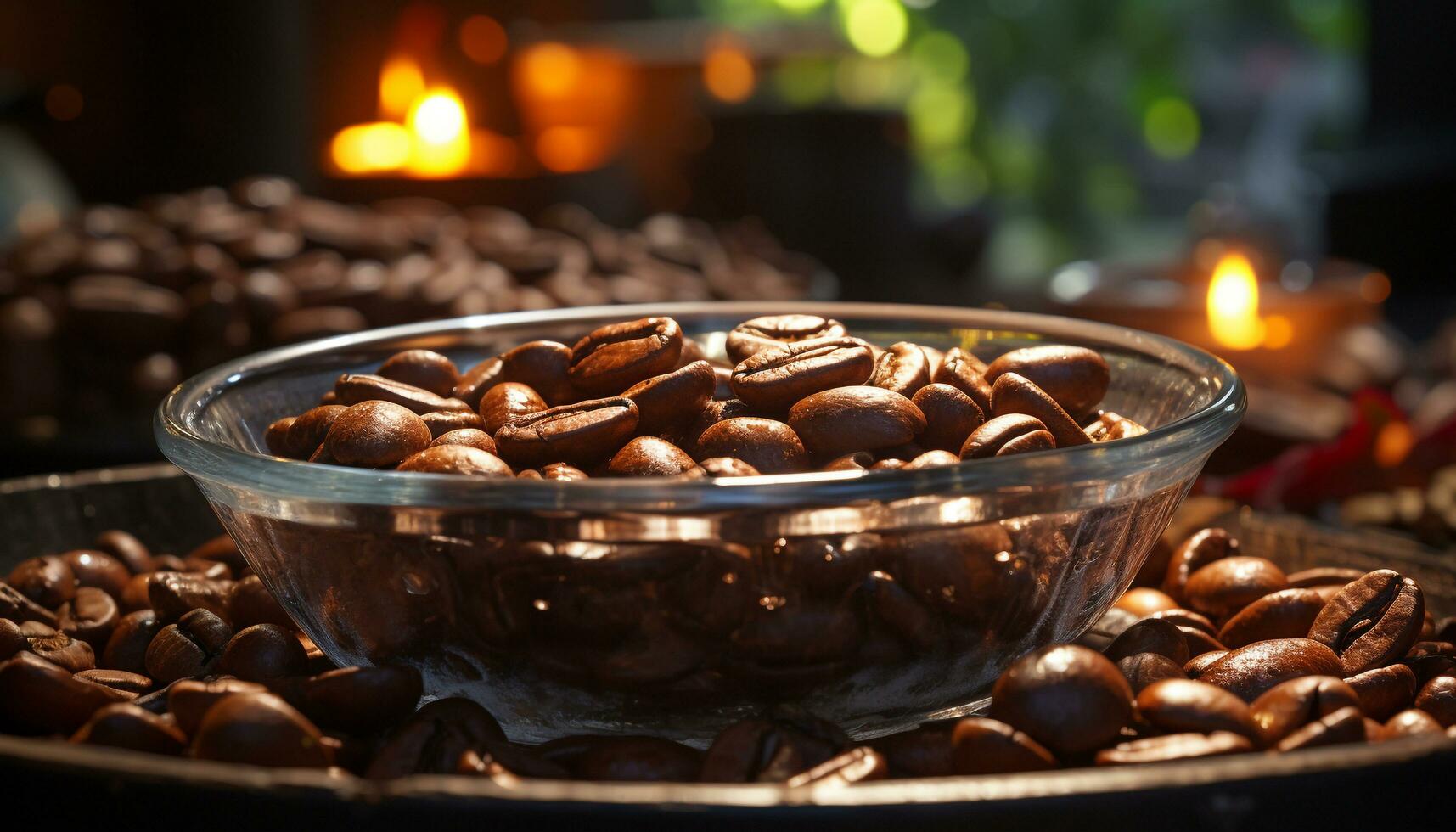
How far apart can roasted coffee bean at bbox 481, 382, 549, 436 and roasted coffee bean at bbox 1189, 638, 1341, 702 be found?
45cm

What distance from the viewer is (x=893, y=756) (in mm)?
723

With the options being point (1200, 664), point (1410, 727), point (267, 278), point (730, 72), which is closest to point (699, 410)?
point (1200, 664)

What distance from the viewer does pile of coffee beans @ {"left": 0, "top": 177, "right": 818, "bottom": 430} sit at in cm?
188

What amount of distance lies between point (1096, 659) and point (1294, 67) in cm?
498

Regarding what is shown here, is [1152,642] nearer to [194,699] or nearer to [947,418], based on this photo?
[947,418]

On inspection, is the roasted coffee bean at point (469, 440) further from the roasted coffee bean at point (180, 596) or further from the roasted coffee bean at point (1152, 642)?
the roasted coffee bean at point (1152, 642)

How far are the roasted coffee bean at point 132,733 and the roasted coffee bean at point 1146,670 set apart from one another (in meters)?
0.51

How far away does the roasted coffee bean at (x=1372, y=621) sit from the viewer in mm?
824

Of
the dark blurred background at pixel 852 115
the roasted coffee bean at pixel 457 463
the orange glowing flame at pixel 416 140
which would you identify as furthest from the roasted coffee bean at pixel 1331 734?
the orange glowing flame at pixel 416 140

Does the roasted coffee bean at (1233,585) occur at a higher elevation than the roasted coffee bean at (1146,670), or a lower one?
lower

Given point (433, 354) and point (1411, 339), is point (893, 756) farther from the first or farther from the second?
point (1411, 339)

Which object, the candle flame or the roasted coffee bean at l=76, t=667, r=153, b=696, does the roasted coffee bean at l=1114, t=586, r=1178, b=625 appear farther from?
the candle flame

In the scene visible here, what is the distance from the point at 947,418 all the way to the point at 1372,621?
292 mm

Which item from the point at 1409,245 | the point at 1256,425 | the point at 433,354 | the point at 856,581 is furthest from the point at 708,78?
the point at 856,581
